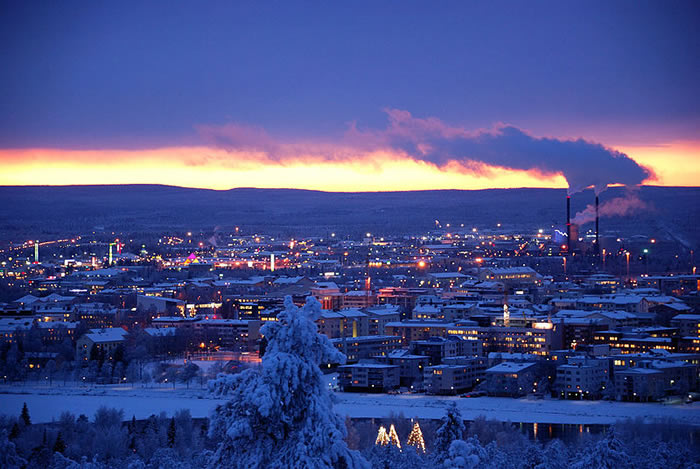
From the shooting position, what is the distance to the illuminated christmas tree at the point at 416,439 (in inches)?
590

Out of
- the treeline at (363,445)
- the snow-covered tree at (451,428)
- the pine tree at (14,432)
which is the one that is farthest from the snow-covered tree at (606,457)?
the pine tree at (14,432)

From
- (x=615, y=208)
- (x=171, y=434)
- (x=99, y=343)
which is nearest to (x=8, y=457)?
(x=171, y=434)

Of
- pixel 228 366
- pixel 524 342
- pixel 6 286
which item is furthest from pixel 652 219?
pixel 228 366

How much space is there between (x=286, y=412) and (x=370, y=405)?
1501 cm

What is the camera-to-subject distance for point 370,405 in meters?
20.0

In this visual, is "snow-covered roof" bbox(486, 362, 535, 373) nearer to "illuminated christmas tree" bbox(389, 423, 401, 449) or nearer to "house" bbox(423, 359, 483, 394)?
"house" bbox(423, 359, 483, 394)

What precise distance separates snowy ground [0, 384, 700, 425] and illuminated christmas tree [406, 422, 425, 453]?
9.70 ft

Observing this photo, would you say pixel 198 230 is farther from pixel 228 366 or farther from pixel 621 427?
pixel 621 427

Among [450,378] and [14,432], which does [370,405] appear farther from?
[14,432]

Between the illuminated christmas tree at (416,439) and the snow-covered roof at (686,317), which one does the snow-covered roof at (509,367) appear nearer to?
the illuminated christmas tree at (416,439)

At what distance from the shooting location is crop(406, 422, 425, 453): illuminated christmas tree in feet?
49.1

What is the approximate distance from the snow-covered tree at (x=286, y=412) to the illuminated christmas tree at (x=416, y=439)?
986cm

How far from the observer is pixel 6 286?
45.4 metres

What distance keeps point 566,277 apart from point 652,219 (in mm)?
19919
